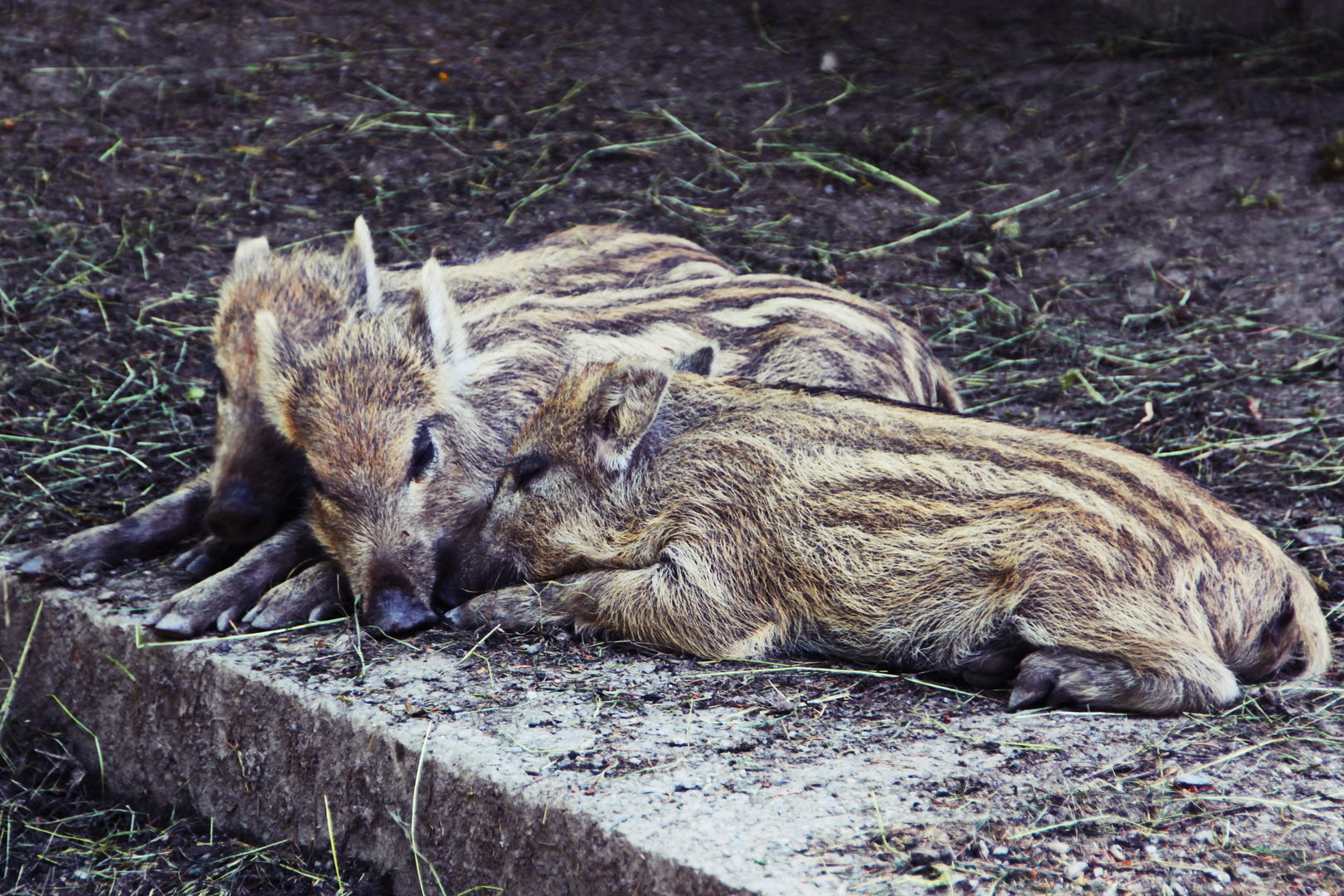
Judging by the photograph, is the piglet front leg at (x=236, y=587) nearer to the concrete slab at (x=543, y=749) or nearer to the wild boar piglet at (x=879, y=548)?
the concrete slab at (x=543, y=749)

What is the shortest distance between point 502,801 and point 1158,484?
2026mm

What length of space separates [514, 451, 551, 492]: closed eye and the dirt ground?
135cm

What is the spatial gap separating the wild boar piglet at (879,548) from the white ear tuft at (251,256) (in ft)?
4.13

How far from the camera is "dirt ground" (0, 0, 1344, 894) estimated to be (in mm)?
5145

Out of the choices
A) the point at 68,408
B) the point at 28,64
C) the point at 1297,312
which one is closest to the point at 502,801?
the point at 68,408

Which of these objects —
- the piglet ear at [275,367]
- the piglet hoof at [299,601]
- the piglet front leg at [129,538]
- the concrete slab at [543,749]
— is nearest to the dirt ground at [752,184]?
the piglet front leg at [129,538]

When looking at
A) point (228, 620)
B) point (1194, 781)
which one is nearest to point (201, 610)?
point (228, 620)

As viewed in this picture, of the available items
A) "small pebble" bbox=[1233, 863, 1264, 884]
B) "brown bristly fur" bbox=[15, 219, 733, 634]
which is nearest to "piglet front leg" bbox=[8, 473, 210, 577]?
"brown bristly fur" bbox=[15, 219, 733, 634]

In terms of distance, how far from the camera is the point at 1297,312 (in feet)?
19.4

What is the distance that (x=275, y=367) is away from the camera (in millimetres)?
3975

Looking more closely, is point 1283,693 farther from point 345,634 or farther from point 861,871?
point 345,634

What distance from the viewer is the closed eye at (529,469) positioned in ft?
13.5

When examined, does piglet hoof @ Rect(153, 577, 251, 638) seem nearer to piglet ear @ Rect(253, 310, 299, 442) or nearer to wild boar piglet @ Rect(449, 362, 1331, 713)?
piglet ear @ Rect(253, 310, 299, 442)

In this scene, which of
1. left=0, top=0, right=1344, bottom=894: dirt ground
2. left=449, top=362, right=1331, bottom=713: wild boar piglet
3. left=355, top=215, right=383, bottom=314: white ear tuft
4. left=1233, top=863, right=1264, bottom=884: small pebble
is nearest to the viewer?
left=1233, top=863, right=1264, bottom=884: small pebble
